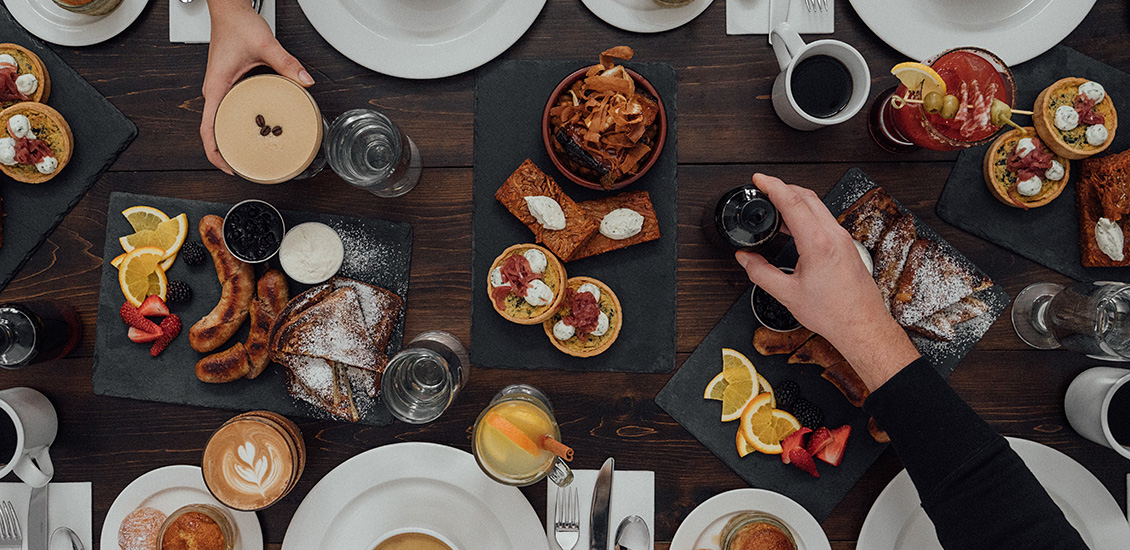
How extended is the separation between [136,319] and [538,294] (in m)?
1.15

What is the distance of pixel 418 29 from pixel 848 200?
129cm

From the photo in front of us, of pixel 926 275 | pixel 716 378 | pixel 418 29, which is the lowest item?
pixel 716 378

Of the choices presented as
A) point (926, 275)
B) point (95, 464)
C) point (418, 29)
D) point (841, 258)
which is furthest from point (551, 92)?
point (95, 464)

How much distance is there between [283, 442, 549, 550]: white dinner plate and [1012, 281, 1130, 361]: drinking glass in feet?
4.91

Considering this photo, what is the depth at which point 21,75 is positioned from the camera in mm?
1786

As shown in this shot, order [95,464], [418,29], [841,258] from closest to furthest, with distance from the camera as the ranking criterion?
[841,258] < [418,29] < [95,464]

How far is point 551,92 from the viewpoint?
1.80m

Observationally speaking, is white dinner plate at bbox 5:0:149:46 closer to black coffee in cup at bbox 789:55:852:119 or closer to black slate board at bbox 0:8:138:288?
black slate board at bbox 0:8:138:288

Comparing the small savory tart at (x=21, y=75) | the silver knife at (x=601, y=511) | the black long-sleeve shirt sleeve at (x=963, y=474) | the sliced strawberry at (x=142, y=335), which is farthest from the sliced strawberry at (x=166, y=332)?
the black long-sleeve shirt sleeve at (x=963, y=474)

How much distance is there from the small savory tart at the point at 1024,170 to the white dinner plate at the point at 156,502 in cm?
229

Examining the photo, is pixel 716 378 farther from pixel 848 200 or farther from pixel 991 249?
pixel 991 249

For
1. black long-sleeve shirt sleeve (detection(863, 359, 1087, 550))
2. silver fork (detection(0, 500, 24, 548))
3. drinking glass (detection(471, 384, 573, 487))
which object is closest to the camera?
black long-sleeve shirt sleeve (detection(863, 359, 1087, 550))

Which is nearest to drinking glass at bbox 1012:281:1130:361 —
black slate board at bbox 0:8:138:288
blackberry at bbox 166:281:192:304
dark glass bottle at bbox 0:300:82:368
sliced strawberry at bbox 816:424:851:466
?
sliced strawberry at bbox 816:424:851:466

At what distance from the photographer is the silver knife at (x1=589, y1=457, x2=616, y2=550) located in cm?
175
